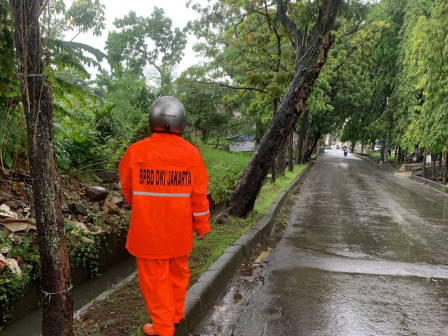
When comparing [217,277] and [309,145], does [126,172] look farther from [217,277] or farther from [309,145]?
[309,145]

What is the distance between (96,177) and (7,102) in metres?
3.95

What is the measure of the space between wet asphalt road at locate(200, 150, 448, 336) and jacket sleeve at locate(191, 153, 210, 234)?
3.97ft

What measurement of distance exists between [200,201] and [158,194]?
1.24 ft

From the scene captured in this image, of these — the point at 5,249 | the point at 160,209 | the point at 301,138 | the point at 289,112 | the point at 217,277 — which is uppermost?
the point at 289,112

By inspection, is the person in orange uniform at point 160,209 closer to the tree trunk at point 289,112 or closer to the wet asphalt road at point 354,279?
the wet asphalt road at point 354,279

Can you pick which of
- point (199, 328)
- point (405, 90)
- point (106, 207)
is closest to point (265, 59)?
point (106, 207)

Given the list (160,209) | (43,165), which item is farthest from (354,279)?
(43,165)

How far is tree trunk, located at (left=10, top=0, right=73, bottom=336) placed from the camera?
2.46 meters

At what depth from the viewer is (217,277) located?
4383mm

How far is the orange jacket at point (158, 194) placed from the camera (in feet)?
9.46

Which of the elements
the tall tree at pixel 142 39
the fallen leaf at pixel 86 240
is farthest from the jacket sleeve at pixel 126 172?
the tall tree at pixel 142 39

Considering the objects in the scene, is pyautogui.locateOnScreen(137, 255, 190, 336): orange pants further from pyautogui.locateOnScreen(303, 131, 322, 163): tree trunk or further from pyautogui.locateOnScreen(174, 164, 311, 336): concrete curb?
pyautogui.locateOnScreen(303, 131, 322, 163): tree trunk

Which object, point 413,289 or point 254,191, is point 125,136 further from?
point 413,289

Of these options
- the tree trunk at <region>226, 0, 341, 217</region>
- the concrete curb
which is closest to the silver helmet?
the concrete curb
